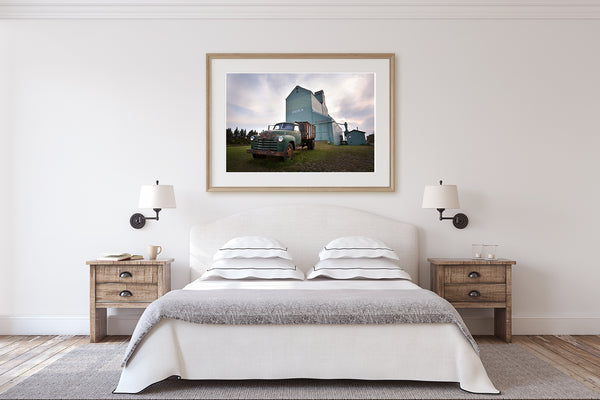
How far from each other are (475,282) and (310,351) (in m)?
1.65

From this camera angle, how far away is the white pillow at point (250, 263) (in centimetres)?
343

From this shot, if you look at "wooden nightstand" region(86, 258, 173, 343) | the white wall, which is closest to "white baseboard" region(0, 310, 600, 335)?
the white wall

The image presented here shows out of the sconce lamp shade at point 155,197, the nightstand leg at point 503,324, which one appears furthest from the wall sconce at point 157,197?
the nightstand leg at point 503,324

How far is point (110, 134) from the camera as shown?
4012 mm

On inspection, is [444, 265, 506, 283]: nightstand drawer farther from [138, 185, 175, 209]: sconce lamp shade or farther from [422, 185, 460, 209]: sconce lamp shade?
[138, 185, 175, 209]: sconce lamp shade

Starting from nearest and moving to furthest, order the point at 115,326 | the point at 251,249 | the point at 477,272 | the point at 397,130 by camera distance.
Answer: the point at 251,249 < the point at 477,272 < the point at 115,326 < the point at 397,130

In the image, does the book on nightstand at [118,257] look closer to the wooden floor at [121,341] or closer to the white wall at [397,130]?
the white wall at [397,130]

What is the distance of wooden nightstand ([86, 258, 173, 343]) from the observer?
358 centimetres

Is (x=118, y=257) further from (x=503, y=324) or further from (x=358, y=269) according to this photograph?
(x=503, y=324)

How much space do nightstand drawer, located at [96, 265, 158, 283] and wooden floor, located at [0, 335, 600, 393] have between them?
49 cm

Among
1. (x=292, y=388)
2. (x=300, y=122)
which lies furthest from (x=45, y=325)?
(x=300, y=122)

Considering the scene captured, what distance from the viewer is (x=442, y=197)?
3723 millimetres

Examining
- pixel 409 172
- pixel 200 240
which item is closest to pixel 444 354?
pixel 409 172

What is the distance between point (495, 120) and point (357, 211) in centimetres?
135
